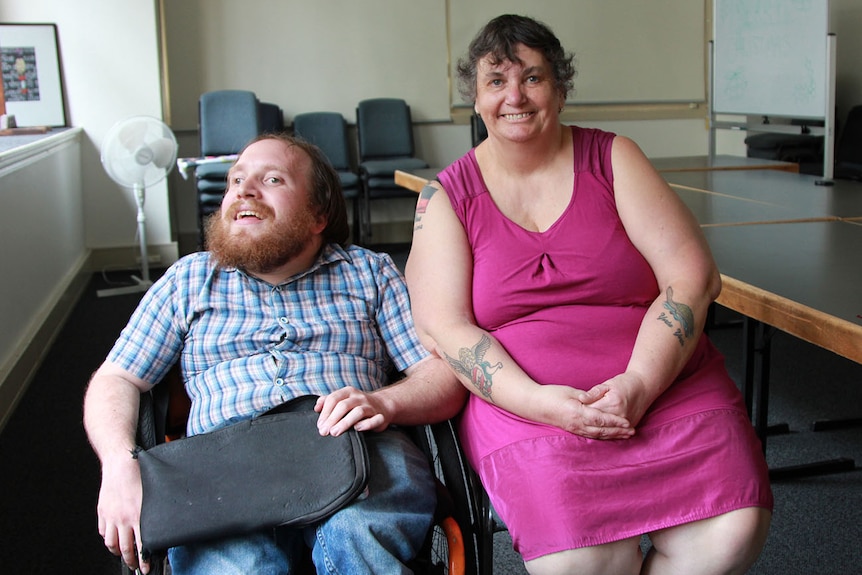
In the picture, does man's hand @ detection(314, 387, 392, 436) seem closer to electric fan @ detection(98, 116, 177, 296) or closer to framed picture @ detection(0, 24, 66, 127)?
electric fan @ detection(98, 116, 177, 296)

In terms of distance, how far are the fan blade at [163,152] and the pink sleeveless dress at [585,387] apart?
386 centimetres

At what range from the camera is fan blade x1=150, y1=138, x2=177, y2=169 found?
17.1ft

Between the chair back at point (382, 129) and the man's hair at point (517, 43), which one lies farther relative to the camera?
the chair back at point (382, 129)

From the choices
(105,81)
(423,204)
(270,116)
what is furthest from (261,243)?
(270,116)

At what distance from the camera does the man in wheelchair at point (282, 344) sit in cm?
139

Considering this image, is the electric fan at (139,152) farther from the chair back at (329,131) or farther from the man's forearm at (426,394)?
the man's forearm at (426,394)

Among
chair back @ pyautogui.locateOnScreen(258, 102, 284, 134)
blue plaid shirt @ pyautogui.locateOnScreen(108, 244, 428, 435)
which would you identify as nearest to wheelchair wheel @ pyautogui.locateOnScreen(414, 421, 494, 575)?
blue plaid shirt @ pyautogui.locateOnScreen(108, 244, 428, 435)

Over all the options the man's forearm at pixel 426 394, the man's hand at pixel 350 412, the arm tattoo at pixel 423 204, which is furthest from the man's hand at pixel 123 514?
the arm tattoo at pixel 423 204

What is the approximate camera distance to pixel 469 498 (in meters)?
1.43

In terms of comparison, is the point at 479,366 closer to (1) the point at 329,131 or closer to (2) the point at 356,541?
(2) the point at 356,541

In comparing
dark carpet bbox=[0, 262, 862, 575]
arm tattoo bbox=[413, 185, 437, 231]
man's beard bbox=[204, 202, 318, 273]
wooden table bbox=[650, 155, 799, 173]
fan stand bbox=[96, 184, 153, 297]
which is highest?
arm tattoo bbox=[413, 185, 437, 231]

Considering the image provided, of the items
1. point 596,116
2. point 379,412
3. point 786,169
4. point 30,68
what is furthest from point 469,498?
point 596,116

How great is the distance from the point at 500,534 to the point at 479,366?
1.02m

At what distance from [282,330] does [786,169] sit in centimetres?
366
